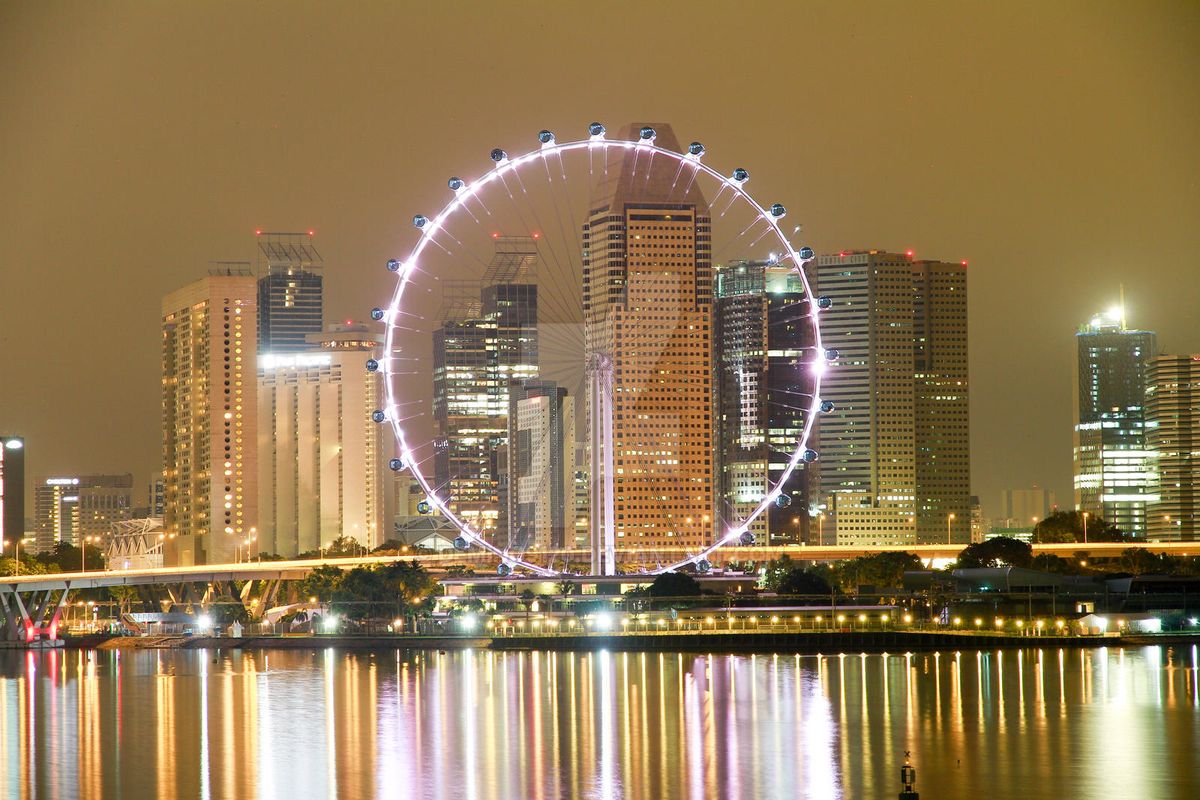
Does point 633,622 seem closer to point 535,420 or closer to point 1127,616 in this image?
point 1127,616

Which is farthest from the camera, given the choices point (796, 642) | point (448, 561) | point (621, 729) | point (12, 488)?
point (12, 488)

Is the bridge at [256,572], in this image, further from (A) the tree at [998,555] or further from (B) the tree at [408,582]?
(B) the tree at [408,582]

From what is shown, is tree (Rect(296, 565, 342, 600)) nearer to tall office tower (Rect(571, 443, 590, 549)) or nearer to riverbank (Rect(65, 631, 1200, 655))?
riverbank (Rect(65, 631, 1200, 655))

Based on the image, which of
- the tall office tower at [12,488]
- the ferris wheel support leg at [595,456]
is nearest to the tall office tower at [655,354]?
the ferris wheel support leg at [595,456]

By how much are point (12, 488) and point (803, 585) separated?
98733 mm

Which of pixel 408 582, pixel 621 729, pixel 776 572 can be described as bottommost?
pixel 621 729

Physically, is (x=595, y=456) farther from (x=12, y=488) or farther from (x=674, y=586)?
(x=12, y=488)

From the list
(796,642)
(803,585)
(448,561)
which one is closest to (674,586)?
(803,585)

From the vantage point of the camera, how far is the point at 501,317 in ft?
578

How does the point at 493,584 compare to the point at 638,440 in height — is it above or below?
below

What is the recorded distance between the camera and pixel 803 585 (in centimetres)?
11944

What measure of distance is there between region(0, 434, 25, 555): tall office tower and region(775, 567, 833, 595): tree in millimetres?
92328

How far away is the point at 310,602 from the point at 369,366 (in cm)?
6415

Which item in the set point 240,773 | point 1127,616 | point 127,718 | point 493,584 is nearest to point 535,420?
point 493,584
